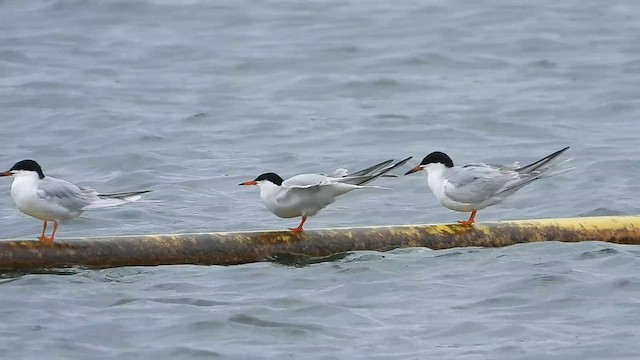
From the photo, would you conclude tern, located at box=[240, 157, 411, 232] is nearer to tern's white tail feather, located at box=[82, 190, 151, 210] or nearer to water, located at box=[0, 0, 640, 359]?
water, located at box=[0, 0, 640, 359]

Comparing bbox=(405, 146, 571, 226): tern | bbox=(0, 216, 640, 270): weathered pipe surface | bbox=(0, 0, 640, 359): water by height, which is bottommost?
bbox=(0, 0, 640, 359): water

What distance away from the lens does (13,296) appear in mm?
7773

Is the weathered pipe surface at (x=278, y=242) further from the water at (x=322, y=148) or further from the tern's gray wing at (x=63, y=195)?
the tern's gray wing at (x=63, y=195)

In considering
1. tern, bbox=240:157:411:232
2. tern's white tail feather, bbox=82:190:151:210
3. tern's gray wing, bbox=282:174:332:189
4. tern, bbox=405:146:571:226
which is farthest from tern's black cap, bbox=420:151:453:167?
tern's white tail feather, bbox=82:190:151:210

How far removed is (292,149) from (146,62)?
3.97 m

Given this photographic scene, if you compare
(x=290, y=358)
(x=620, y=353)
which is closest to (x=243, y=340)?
(x=290, y=358)

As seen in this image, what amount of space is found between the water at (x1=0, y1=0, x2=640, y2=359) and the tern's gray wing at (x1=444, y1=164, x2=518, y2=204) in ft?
1.18

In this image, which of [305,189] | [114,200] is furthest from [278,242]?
[114,200]

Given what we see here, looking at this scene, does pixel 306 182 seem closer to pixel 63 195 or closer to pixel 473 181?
pixel 473 181

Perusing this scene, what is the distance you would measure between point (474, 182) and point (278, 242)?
1.26 meters

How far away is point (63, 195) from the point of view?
7.93 meters

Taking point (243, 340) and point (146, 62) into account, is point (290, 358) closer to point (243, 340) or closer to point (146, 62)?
point (243, 340)

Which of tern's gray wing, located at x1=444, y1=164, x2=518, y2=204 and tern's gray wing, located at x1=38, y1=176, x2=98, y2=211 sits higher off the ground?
tern's gray wing, located at x1=38, y1=176, x2=98, y2=211

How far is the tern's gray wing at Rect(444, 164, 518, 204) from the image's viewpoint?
27.1 feet
